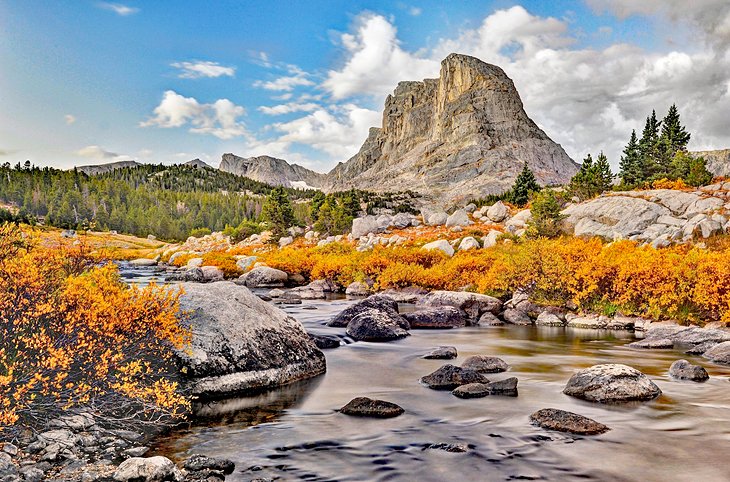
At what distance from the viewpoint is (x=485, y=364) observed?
1286 centimetres

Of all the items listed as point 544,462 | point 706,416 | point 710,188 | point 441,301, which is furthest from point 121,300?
point 710,188

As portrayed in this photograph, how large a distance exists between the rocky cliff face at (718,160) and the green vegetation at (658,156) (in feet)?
129

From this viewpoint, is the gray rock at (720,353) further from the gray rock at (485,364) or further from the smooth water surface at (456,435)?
the gray rock at (485,364)

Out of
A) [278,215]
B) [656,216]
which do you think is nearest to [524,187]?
[656,216]

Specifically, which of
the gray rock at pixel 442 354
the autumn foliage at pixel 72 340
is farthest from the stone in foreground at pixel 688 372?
the autumn foliage at pixel 72 340

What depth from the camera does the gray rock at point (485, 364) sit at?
41.8 ft

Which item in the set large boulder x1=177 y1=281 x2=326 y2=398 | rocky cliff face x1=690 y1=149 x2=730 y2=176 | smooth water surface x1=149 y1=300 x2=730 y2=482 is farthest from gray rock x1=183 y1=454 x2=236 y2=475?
rocky cliff face x1=690 y1=149 x2=730 y2=176

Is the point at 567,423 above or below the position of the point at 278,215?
below

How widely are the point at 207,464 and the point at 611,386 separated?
7.71 metres

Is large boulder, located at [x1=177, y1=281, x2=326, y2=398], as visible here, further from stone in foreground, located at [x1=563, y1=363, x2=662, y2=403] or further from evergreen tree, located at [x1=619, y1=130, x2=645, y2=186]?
evergreen tree, located at [x1=619, y1=130, x2=645, y2=186]

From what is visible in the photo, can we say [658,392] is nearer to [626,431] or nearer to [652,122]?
[626,431]

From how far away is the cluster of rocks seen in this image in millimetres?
29156

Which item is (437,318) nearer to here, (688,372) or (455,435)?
(688,372)

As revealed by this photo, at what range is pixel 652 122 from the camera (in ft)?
260
